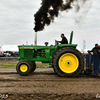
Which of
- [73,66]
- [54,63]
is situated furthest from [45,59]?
[73,66]

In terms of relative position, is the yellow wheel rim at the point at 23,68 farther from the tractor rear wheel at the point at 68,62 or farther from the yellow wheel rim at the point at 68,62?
the yellow wheel rim at the point at 68,62

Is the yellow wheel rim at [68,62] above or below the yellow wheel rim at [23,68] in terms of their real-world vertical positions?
above

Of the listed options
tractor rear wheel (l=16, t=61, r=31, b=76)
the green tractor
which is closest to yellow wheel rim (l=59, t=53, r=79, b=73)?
the green tractor

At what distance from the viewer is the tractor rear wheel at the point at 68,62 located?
6250 mm

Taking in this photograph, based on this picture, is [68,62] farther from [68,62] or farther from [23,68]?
[23,68]

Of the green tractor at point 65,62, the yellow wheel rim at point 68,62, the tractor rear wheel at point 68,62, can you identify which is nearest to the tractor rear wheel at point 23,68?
the green tractor at point 65,62

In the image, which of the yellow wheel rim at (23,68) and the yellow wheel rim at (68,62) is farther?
the yellow wheel rim at (23,68)

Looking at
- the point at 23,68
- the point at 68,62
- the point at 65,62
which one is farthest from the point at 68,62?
the point at 23,68

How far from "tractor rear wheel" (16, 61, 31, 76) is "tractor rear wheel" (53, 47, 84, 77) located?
1.18m

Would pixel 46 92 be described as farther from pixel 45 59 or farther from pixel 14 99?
pixel 45 59

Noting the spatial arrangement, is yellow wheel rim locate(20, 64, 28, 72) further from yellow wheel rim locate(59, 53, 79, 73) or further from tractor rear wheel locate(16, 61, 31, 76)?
yellow wheel rim locate(59, 53, 79, 73)

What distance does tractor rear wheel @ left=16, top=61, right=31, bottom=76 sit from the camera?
6703 millimetres

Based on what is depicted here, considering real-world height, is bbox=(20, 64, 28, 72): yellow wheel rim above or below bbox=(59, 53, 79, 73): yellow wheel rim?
below

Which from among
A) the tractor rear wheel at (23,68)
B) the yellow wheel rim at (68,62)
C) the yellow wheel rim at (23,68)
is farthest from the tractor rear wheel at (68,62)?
the yellow wheel rim at (23,68)
